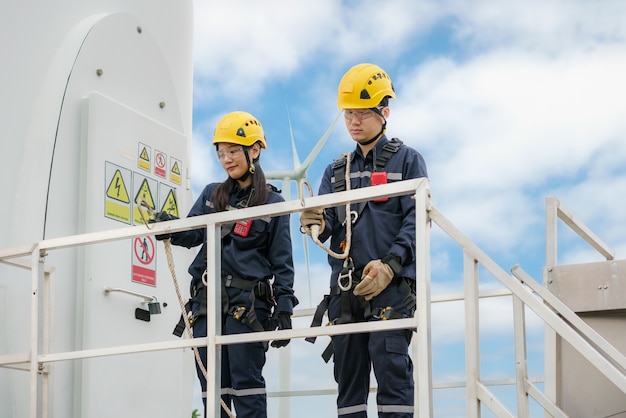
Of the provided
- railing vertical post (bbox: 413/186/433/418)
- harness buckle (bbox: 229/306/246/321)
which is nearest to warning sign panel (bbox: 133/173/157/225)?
harness buckle (bbox: 229/306/246/321)

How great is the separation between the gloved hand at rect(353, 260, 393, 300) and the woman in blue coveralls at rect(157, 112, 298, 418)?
0.63 m

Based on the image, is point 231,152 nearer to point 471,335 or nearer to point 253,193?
point 253,193

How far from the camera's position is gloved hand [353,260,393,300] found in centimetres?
415

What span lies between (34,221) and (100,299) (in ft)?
2.02

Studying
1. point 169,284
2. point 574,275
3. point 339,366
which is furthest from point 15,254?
point 574,275

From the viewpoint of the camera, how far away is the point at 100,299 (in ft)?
18.5

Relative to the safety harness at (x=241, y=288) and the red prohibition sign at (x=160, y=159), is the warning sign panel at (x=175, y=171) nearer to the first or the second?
the red prohibition sign at (x=160, y=159)

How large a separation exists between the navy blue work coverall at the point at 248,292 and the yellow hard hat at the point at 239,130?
0.27 m

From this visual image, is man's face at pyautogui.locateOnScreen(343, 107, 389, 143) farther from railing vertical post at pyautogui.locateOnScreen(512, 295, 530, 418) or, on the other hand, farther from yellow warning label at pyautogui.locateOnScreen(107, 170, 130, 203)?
yellow warning label at pyautogui.locateOnScreen(107, 170, 130, 203)

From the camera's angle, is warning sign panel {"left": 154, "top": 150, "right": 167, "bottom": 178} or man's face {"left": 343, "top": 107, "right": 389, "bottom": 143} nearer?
man's face {"left": 343, "top": 107, "right": 389, "bottom": 143}

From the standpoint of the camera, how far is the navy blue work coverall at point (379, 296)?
4.18 m

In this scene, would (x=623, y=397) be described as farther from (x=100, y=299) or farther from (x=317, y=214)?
(x=100, y=299)

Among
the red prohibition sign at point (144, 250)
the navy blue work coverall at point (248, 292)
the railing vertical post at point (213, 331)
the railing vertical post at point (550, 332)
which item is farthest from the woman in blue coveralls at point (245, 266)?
the railing vertical post at point (550, 332)

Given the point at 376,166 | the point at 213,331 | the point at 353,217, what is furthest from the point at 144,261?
the point at 376,166
